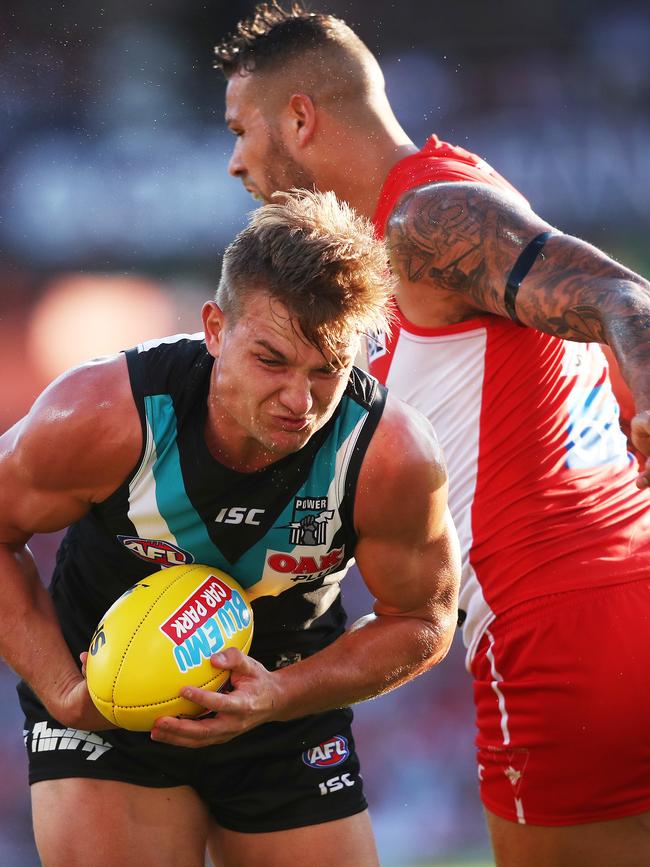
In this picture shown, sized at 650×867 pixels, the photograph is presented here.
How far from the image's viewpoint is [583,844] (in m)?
3.31

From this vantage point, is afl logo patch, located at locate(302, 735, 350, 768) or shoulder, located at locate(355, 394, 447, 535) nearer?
shoulder, located at locate(355, 394, 447, 535)

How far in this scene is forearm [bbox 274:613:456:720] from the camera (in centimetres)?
309

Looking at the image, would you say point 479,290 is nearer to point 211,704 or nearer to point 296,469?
point 296,469

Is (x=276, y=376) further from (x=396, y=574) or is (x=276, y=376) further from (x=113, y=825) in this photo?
(x=113, y=825)

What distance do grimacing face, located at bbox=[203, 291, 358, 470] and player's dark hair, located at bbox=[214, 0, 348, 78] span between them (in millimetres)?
1897

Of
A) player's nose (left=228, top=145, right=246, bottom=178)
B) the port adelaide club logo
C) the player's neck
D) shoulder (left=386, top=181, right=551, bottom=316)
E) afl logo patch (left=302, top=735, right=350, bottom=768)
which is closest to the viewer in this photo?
the port adelaide club logo

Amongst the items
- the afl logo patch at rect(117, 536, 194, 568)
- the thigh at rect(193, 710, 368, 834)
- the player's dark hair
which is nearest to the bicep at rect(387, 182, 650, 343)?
the afl logo patch at rect(117, 536, 194, 568)

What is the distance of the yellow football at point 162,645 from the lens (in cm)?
282

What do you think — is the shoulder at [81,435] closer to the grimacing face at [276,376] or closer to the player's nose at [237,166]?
the grimacing face at [276,376]

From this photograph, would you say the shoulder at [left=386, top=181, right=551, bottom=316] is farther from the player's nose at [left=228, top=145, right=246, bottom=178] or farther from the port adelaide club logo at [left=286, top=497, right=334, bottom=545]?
the player's nose at [left=228, top=145, right=246, bottom=178]

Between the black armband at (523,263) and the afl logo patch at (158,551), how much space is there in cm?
118

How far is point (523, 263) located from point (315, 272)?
65 cm

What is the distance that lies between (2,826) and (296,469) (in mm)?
4832

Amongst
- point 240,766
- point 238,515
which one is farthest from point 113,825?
point 238,515
